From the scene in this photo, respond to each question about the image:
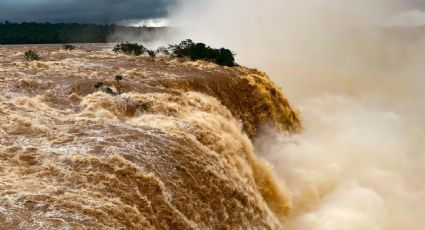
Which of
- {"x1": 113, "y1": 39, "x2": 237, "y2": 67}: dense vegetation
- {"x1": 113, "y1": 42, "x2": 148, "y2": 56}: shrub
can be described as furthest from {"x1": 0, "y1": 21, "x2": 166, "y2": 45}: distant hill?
{"x1": 113, "y1": 39, "x2": 237, "y2": 67}: dense vegetation

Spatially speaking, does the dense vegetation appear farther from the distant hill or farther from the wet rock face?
the distant hill

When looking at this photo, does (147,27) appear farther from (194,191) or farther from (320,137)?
(194,191)

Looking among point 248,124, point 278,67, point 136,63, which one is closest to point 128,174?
point 248,124

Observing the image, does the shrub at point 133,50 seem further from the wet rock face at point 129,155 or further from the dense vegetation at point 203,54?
the wet rock face at point 129,155

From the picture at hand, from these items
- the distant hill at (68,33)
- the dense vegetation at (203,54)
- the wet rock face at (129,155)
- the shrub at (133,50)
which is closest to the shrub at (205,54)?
the dense vegetation at (203,54)

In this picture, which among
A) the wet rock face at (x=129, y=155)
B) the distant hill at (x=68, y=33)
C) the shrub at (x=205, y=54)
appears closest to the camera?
the wet rock face at (x=129, y=155)
